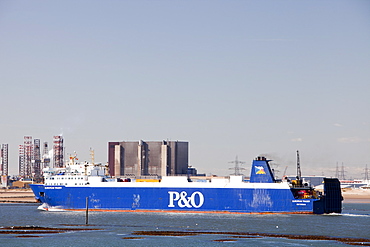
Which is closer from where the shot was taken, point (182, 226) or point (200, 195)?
point (182, 226)

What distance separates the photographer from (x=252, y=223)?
6053cm

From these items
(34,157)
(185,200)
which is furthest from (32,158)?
(185,200)

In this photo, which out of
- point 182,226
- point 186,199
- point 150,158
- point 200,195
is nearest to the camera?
point 182,226

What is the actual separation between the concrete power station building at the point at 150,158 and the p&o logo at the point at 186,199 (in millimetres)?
60484

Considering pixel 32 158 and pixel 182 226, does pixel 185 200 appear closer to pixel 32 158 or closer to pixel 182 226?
pixel 182 226

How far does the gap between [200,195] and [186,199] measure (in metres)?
1.76

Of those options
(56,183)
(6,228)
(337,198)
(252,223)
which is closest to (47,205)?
(56,183)

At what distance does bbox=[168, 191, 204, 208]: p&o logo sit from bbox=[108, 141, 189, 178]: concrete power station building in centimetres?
6048

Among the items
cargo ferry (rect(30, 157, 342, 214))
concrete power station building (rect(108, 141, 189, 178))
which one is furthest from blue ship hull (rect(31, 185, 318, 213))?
concrete power station building (rect(108, 141, 189, 178))

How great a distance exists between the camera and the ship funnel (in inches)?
2791

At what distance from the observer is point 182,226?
57.5 meters

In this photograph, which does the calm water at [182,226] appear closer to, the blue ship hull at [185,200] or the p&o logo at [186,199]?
the blue ship hull at [185,200]

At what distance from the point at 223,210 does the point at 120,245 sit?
86.8ft

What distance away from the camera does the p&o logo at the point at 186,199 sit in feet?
231
